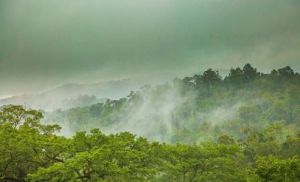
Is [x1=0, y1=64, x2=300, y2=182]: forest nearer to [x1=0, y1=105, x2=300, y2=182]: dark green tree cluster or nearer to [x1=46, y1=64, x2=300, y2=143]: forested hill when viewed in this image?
[x1=0, y1=105, x2=300, y2=182]: dark green tree cluster

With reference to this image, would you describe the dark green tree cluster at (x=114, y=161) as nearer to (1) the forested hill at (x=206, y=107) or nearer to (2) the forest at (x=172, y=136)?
(2) the forest at (x=172, y=136)

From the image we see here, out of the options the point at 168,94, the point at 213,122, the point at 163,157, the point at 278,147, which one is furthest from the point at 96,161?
the point at 168,94

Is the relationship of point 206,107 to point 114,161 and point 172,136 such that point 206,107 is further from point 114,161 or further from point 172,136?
point 114,161

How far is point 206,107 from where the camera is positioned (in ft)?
420

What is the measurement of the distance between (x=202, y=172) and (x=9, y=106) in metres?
19.0

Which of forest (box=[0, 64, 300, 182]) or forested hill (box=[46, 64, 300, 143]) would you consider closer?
forest (box=[0, 64, 300, 182])

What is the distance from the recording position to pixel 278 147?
6347cm

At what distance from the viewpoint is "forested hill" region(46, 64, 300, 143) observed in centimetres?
10719

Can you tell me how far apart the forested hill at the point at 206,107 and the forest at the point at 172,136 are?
301mm

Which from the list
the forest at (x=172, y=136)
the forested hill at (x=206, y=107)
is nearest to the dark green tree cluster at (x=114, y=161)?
the forest at (x=172, y=136)

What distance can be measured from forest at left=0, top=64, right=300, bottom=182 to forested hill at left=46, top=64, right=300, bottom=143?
0.99ft

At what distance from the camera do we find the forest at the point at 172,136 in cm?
2805

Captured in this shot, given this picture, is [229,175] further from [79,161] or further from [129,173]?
[79,161]

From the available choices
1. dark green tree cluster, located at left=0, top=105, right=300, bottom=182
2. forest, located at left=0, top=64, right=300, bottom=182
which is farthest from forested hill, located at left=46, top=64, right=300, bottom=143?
dark green tree cluster, located at left=0, top=105, right=300, bottom=182
